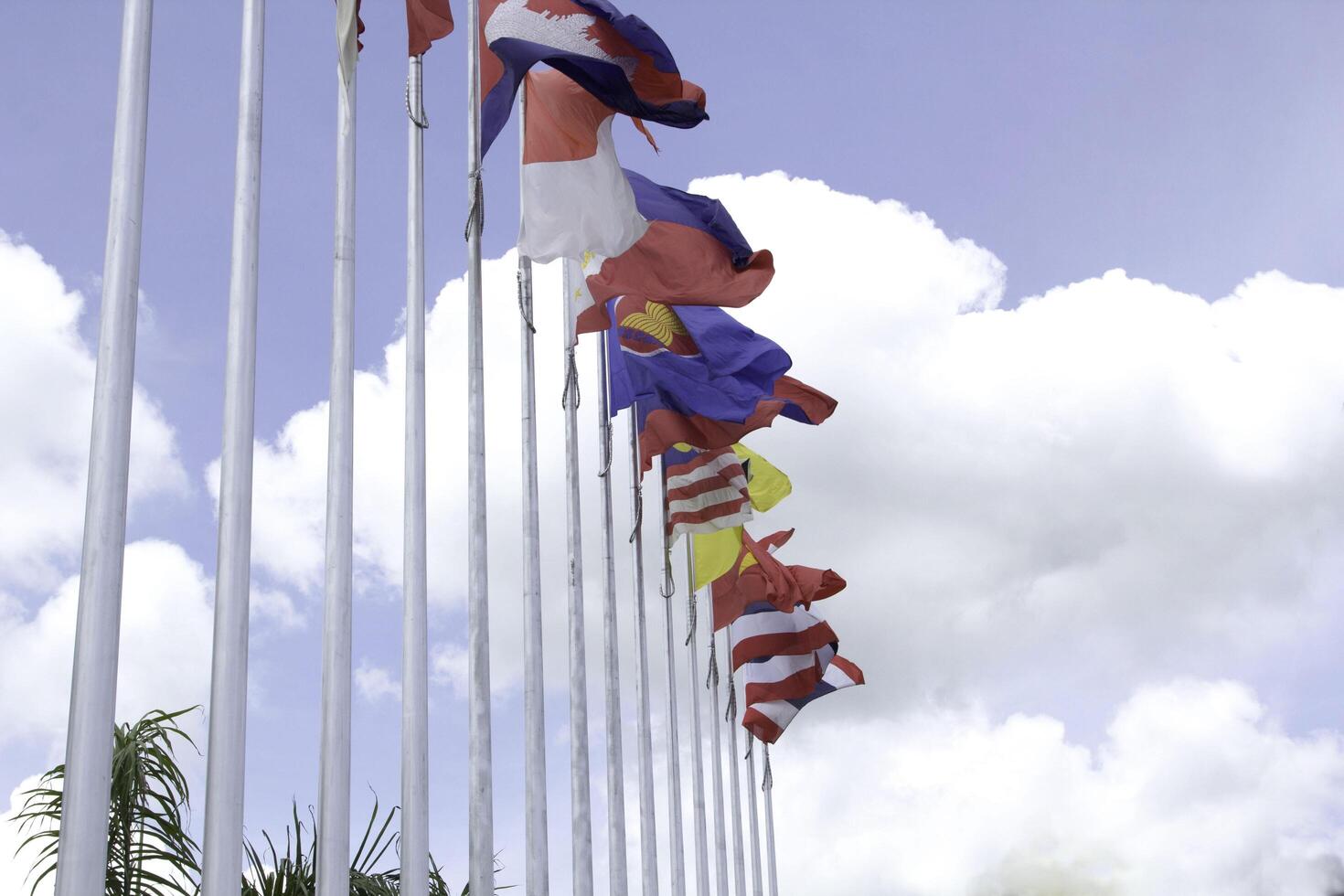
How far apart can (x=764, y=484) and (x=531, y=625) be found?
13925 millimetres

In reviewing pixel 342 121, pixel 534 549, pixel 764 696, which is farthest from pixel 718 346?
pixel 764 696

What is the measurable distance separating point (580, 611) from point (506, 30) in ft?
27.1

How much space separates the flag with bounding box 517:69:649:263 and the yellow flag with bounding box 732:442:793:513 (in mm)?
13581

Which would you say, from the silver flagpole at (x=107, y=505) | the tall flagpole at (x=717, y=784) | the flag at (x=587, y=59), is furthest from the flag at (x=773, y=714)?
the silver flagpole at (x=107, y=505)

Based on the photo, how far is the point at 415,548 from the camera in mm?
15594

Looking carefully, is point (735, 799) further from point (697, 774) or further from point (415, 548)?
point (415, 548)

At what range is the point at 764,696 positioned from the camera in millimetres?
35281

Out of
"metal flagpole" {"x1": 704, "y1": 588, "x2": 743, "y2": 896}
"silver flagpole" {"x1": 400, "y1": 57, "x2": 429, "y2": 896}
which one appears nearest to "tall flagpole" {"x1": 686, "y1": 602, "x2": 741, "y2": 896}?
"metal flagpole" {"x1": 704, "y1": 588, "x2": 743, "y2": 896}

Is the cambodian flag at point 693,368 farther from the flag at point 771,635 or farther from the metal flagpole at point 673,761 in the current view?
the flag at point 771,635

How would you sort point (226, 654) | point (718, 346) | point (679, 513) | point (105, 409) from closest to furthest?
point (105, 409) < point (226, 654) < point (718, 346) < point (679, 513)

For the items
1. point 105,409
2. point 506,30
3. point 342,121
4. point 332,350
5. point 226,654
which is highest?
point 506,30

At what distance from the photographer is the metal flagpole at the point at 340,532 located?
41.9ft

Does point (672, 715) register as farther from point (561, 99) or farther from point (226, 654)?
point (226, 654)

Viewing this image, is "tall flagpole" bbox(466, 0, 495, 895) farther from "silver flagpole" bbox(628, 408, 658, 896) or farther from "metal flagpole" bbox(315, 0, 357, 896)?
"silver flagpole" bbox(628, 408, 658, 896)
